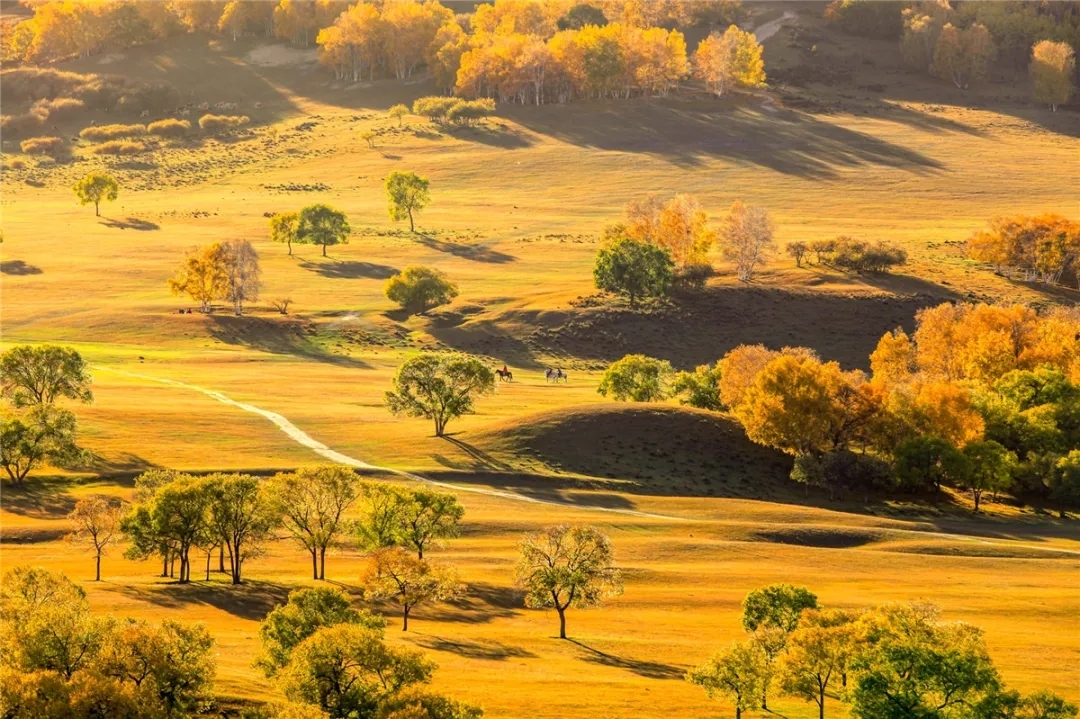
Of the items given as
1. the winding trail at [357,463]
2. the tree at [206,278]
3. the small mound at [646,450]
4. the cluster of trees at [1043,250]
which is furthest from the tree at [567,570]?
the cluster of trees at [1043,250]

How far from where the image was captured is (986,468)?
116 meters

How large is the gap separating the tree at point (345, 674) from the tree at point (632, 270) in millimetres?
138516

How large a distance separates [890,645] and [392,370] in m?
110

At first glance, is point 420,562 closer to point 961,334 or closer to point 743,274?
point 961,334

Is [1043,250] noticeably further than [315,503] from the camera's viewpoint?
Yes

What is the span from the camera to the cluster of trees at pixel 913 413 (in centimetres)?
11819

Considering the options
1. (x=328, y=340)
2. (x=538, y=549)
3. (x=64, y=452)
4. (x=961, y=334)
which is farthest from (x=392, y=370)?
(x=538, y=549)

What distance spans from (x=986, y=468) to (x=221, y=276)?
363ft

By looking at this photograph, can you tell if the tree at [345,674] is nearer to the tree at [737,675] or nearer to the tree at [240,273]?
the tree at [737,675]

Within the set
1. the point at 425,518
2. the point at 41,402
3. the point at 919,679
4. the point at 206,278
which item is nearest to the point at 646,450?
the point at 425,518

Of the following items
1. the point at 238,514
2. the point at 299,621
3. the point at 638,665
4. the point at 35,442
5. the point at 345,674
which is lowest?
the point at 638,665

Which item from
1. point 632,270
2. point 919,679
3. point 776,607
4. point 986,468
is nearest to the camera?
point 919,679

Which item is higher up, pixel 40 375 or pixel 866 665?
pixel 866 665

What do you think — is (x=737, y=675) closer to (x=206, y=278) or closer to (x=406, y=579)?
(x=406, y=579)
